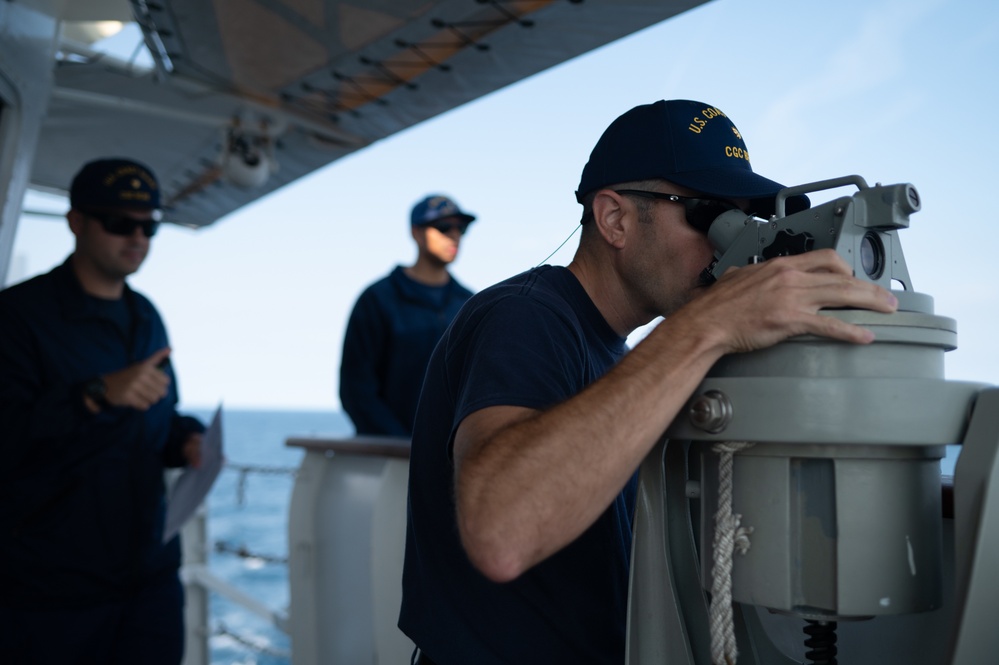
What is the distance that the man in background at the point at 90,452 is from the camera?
2.33 meters

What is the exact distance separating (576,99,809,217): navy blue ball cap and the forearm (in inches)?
15.1

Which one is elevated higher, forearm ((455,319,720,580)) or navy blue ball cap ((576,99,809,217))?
navy blue ball cap ((576,99,809,217))

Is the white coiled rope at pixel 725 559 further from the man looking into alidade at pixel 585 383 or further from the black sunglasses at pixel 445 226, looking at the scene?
the black sunglasses at pixel 445 226

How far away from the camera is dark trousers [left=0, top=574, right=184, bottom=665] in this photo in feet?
7.63

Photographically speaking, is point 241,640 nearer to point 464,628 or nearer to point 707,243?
point 464,628

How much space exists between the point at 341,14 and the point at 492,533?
2.39 meters

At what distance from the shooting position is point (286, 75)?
361cm

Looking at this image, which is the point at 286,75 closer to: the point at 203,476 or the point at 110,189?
the point at 110,189

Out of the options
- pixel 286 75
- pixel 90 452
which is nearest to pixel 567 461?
pixel 90 452

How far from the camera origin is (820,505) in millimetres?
938

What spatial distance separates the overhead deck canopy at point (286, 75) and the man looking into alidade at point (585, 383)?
1499 mm

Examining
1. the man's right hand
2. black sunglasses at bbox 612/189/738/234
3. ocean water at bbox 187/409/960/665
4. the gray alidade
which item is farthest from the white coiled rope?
the man's right hand

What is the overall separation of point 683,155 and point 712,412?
0.50 m

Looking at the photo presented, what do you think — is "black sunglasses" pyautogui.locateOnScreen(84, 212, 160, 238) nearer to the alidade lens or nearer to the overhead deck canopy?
the overhead deck canopy
